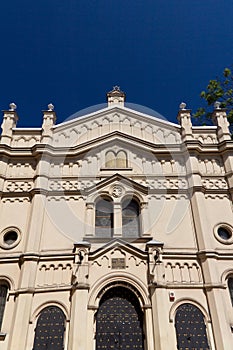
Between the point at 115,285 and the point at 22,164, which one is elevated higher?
the point at 22,164

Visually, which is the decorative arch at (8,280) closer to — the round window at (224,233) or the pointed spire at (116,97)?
the round window at (224,233)

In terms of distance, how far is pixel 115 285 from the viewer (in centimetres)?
1253

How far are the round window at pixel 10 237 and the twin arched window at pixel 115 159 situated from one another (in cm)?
581

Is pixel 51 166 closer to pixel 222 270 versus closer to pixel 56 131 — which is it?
pixel 56 131

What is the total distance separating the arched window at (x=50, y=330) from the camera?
11.4 metres

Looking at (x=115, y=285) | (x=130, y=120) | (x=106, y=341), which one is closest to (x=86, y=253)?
(x=115, y=285)

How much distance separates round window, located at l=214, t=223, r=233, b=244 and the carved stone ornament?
480cm

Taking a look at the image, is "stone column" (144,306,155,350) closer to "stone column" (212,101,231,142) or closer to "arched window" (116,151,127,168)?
"arched window" (116,151,127,168)

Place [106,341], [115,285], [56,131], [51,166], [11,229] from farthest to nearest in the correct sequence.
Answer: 1. [56,131]
2. [51,166]
3. [11,229]
4. [115,285]
5. [106,341]

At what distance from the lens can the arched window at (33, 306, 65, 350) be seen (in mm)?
11414

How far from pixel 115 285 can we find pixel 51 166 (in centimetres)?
721

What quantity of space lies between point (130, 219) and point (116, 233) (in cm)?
123

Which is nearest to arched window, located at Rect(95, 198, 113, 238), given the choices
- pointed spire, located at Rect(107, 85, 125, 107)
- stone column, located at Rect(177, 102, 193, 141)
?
stone column, located at Rect(177, 102, 193, 141)

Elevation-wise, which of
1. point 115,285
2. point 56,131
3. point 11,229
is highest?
point 56,131
